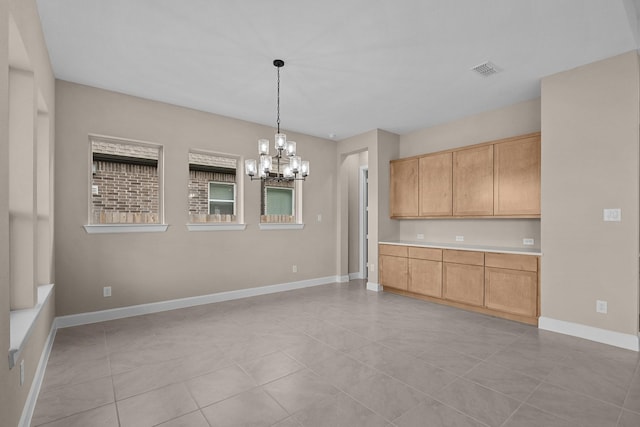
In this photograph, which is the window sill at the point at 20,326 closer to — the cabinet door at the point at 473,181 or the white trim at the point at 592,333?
the white trim at the point at 592,333

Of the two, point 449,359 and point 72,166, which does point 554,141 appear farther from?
point 72,166

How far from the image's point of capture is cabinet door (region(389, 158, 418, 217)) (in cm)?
535

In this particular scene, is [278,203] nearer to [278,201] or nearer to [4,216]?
[278,201]

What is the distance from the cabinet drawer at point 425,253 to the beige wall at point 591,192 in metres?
1.36

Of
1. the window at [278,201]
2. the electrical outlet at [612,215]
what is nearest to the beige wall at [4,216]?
the window at [278,201]

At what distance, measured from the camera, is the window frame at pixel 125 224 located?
12.3ft

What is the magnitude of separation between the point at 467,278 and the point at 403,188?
1.87 metres

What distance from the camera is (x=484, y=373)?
2539 millimetres

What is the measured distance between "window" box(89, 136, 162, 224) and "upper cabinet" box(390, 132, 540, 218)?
384 cm

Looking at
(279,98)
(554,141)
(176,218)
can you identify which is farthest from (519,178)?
(176,218)

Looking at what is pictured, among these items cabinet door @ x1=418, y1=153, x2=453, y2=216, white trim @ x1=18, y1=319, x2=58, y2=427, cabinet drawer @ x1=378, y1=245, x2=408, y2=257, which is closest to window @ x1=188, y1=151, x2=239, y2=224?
white trim @ x1=18, y1=319, x2=58, y2=427

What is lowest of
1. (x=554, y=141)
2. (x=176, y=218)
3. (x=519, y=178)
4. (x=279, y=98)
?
(x=176, y=218)

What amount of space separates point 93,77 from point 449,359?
469 cm

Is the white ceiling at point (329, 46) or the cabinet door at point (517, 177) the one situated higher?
the white ceiling at point (329, 46)
